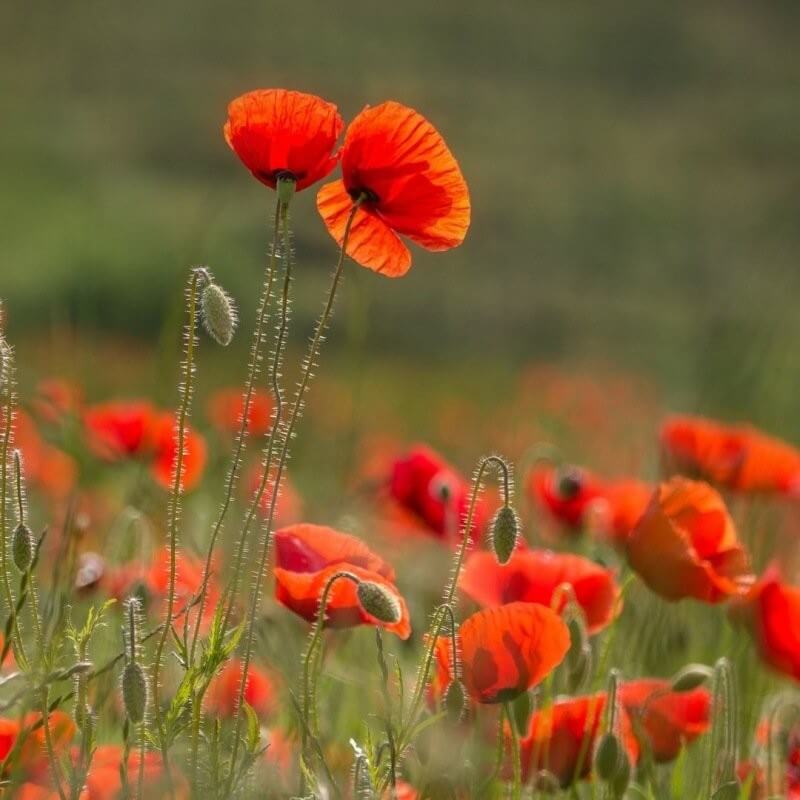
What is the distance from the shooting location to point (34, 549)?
1.01 meters

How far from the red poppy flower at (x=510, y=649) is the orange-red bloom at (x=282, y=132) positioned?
33 cm

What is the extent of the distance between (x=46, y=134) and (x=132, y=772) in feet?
46.7

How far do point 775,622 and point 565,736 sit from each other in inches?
11.7

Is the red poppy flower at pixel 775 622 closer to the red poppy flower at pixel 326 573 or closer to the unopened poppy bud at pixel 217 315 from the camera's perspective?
the red poppy flower at pixel 326 573

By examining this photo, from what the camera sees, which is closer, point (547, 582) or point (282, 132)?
point (282, 132)

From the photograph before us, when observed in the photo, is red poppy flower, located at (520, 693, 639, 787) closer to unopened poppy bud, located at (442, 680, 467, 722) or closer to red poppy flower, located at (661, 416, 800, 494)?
unopened poppy bud, located at (442, 680, 467, 722)

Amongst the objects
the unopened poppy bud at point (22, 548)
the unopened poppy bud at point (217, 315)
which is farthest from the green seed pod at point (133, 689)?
the unopened poppy bud at point (217, 315)

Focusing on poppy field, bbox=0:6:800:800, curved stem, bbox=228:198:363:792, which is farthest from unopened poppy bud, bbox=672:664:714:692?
curved stem, bbox=228:198:363:792

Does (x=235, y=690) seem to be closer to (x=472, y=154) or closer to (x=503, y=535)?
(x=503, y=535)

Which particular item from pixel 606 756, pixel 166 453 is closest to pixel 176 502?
pixel 606 756

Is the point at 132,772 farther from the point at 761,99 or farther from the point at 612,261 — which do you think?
the point at 761,99

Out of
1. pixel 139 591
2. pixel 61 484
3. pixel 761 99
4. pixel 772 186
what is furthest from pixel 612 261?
pixel 139 591

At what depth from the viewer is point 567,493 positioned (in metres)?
1.71

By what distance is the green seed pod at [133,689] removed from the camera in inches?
35.9
